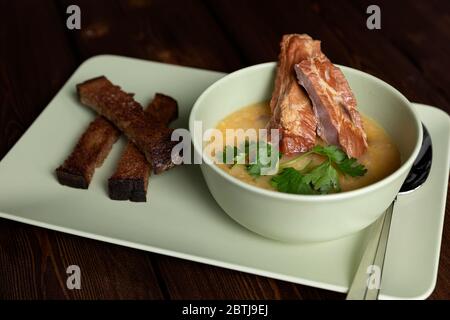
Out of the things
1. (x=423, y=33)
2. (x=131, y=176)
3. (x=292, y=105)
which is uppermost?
(x=292, y=105)

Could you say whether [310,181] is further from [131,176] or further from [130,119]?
[130,119]

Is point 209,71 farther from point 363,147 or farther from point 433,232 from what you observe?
point 433,232

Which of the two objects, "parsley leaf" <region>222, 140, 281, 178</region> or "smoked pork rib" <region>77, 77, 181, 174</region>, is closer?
"parsley leaf" <region>222, 140, 281, 178</region>

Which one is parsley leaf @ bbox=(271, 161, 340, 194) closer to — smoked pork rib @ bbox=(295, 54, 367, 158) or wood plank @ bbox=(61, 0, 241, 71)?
smoked pork rib @ bbox=(295, 54, 367, 158)

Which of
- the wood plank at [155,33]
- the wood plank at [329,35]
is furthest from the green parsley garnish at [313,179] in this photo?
the wood plank at [155,33]

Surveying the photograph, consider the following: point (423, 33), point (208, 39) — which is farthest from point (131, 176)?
point (423, 33)

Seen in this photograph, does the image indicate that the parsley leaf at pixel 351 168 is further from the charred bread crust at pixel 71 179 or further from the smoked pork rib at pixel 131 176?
the charred bread crust at pixel 71 179

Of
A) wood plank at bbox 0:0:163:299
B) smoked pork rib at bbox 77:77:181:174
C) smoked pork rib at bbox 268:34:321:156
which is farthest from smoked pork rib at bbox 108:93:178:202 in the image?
smoked pork rib at bbox 268:34:321:156
